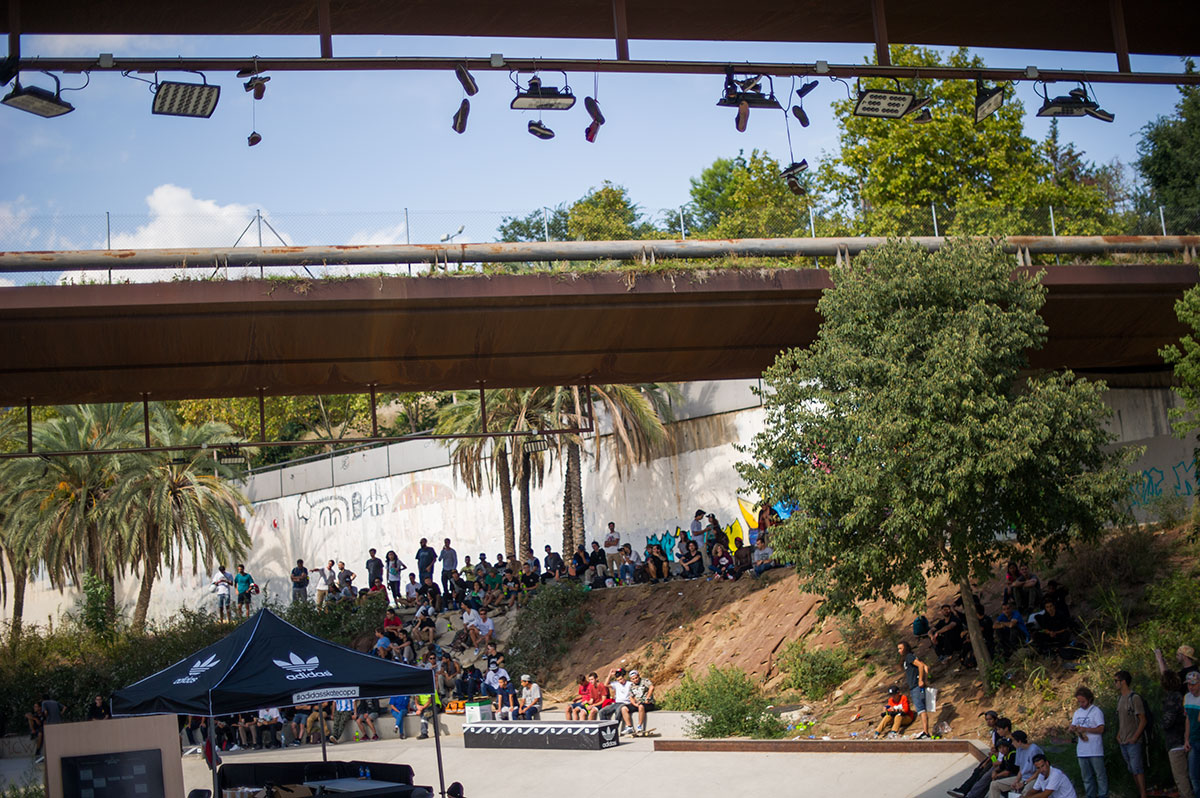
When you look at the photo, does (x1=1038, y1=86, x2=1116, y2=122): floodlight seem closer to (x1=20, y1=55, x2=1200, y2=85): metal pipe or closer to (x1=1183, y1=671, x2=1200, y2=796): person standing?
(x1=20, y1=55, x2=1200, y2=85): metal pipe

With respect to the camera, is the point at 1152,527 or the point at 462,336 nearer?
the point at 1152,527

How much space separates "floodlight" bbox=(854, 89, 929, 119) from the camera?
12.9 m

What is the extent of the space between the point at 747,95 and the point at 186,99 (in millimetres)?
6059

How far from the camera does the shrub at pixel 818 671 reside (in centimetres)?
2102

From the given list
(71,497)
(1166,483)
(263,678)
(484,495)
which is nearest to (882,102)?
(263,678)

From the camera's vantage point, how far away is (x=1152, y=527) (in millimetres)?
20547

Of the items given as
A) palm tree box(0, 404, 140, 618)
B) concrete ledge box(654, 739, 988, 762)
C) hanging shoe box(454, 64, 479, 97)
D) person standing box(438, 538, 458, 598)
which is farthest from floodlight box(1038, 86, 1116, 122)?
palm tree box(0, 404, 140, 618)

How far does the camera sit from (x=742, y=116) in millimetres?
12617

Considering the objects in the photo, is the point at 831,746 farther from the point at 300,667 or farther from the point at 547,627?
the point at 547,627

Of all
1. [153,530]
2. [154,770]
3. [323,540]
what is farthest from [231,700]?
[323,540]

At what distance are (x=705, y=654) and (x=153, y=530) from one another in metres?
20.3

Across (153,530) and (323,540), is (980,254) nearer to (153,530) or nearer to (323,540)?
(153,530)

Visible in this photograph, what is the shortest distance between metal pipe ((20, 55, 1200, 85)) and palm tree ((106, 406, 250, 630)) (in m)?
27.1

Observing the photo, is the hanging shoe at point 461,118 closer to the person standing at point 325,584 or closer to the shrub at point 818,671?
the shrub at point 818,671
